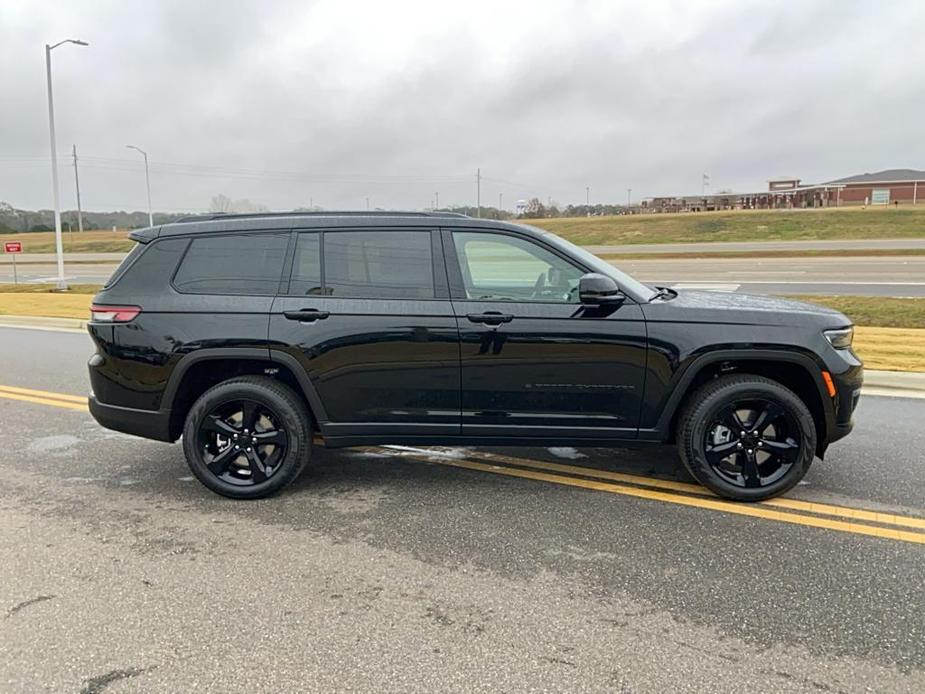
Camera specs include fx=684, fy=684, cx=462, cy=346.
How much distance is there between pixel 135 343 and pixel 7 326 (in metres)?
12.1

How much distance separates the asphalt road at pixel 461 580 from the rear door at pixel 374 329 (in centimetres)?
59

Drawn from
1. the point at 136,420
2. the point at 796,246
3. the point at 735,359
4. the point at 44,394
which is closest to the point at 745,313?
the point at 735,359

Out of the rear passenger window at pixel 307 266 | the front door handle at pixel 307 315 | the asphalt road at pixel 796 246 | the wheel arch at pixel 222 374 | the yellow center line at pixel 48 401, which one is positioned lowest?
the yellow center line at pixel 48 401

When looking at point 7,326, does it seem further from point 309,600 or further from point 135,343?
point 309,600

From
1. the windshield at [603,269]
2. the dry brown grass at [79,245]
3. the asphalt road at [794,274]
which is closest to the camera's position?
the windshield at [603,269]

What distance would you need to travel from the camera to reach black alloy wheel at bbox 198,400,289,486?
4504 mm

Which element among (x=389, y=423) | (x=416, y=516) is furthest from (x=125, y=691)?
(x=389, y=423)

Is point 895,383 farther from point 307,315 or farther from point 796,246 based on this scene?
point 796,246

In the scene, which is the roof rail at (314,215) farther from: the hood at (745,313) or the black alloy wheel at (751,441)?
the black alloy wheel at (751,441)

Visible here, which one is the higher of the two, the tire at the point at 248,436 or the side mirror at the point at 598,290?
the side mirror at the point at 598,290

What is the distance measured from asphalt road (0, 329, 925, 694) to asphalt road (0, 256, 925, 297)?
44.1ft

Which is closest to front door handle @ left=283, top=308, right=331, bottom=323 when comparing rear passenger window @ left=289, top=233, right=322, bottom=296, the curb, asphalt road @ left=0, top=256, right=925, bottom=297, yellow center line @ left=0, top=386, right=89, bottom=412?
rear passenger window @ left=289, top=233, right=322, bottom=296

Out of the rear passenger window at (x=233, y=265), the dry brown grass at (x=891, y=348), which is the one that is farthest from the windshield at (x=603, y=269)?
the dry brown grass at (x=891, y=348)

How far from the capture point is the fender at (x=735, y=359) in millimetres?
4180
